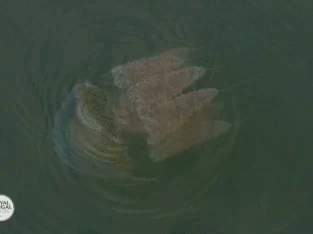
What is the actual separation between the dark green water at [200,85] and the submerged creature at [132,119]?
0.34ft

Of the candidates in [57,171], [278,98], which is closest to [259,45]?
[278,98]

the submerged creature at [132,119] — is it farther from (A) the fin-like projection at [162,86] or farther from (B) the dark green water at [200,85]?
(B) the dark green water at [200,85]

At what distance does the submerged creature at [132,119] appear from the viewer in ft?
11.5

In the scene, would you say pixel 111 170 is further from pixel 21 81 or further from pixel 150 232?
pixel 21 81

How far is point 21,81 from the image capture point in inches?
147

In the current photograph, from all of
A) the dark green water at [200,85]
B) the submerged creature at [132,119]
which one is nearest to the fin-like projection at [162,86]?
the submerged creature at [132,119]

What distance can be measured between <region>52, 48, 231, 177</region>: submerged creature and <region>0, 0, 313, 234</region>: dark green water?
10 cm

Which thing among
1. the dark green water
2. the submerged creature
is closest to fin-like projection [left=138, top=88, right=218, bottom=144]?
the submerged creature

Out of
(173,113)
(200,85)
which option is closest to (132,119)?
(173,113)

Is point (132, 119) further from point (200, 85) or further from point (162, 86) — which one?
point (200, 85)

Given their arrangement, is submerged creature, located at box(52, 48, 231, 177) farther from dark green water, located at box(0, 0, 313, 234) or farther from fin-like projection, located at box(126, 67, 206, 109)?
dark green water, located at box(0, 0, 313, 234)

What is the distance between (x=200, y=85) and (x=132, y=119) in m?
0.67

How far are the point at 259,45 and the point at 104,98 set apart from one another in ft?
4.82

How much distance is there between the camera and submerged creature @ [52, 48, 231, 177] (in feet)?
11.5
